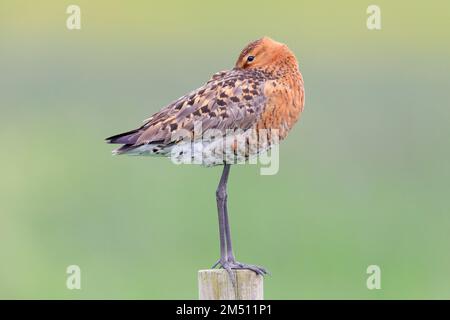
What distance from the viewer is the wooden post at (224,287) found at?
7945 millimetres

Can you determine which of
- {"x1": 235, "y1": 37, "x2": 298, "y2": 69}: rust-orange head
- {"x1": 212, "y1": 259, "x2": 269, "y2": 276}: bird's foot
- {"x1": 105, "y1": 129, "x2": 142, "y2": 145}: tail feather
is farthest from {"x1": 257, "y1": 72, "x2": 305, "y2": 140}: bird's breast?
{"x1": 212, "y1": 259, "x2": 269, "y2": 276}: bird's foot

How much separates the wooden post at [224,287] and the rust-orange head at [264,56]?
2.03 meters

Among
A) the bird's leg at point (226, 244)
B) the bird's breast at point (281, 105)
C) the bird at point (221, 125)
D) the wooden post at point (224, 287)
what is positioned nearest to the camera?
the wooden post at point (224, 287)

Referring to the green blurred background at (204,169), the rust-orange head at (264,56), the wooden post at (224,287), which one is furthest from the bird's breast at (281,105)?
the green blurred background at (204,169)

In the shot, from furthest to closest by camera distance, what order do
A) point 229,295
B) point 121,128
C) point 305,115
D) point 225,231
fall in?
point 305,115 < point 121,128 < point 225,231 < point 229,295

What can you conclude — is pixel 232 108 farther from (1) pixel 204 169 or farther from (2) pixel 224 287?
(1) pixel 204 169

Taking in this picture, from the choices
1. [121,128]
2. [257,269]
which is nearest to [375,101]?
[121,128]

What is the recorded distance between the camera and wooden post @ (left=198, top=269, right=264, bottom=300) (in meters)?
7.95

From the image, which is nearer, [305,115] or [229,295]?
[229,295]

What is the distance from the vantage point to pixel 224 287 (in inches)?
314

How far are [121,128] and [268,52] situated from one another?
7703 millimetres

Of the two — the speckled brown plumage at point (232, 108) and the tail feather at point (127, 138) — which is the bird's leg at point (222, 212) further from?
the tail feather at point (127, 138)
